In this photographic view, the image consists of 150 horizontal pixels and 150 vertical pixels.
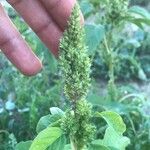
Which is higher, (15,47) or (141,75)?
(15,47)

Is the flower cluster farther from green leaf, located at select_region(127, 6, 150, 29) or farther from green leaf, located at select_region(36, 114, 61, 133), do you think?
green leaf, located at select_region(127, 6, 150, 29)

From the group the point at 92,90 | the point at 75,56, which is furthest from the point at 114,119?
the point at 92,90

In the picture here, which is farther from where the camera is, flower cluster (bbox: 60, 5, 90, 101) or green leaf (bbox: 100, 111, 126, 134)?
green leaf (bbox: 100, 111, 126, 134)

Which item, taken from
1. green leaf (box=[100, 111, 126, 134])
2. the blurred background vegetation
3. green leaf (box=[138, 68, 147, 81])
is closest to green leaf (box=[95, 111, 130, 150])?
green leaf (box=[100, 111, 126, 134])

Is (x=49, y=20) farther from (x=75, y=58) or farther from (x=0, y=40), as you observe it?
(x=75, y=58)

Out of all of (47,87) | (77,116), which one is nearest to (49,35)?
(77,116)

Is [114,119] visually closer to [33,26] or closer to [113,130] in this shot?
[113,130]
